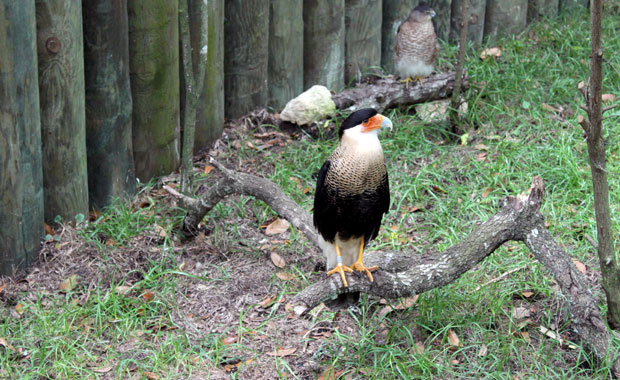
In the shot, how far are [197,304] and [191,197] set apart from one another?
87cm

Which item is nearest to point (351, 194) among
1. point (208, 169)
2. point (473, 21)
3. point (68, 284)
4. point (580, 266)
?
point (580, 266)

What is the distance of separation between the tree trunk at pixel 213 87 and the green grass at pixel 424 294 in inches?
11.1

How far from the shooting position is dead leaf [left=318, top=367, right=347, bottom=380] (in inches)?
141

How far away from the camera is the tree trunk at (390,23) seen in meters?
6.52

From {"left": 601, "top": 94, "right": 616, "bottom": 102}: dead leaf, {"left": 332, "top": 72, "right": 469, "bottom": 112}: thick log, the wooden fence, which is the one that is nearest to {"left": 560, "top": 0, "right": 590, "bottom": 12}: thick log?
{"left": 601, "top": 94, "right": 616, "bottom": 102}: dead leaf

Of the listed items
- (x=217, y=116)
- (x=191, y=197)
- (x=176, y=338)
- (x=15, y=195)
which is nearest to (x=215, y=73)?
(x=217, y=116)

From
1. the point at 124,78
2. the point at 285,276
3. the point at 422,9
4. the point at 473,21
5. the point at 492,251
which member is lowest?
the point at 285,276

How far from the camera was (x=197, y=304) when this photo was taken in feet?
13.7

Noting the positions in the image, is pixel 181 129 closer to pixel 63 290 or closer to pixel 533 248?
pixel 63 290

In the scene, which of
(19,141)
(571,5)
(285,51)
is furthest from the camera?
(571,5)

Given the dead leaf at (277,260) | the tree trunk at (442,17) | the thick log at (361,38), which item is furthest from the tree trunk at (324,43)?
the dead leaf at (277,260)

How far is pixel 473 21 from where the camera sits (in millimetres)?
6926

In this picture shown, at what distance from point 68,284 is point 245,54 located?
87.2 inches

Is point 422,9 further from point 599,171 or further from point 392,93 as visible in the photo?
point 599,171
